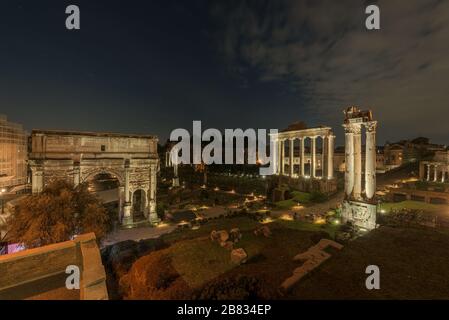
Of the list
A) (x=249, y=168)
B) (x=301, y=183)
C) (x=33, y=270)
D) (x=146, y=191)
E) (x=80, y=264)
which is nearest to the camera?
(x=33, y=270)

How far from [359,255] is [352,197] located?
9.65 meters

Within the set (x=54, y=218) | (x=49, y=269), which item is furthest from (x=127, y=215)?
(x=49, y=269)

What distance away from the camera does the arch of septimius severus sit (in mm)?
18969

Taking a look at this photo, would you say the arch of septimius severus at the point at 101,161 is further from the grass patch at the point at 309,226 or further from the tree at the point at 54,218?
the grass patch at the point at 309,226

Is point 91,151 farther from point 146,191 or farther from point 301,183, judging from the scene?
point 301,183

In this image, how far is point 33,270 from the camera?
9898 mm

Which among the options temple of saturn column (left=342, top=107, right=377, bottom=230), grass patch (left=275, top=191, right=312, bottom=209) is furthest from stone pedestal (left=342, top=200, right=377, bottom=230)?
grass patch (left=275, top=191, right=312, bottom=209)

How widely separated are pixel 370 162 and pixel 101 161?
2667cm

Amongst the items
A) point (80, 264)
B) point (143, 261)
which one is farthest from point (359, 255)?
point (80, 264)

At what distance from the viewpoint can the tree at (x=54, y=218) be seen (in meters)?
12.2

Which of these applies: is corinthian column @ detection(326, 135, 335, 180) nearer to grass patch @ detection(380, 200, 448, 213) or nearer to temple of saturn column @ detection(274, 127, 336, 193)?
temple of saturn column @ detection(274, 127, 336, 193)

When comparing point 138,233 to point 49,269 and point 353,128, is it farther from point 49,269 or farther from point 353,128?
point 353,128

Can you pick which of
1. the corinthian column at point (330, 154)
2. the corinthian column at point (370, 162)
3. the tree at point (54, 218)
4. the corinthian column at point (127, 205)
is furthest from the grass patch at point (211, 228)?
the corinthian column at point (330, 154)
